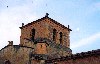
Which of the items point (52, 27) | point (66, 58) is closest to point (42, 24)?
point (52, 27)

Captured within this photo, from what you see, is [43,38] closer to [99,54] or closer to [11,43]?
[11,43]

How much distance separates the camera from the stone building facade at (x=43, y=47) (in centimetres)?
2477

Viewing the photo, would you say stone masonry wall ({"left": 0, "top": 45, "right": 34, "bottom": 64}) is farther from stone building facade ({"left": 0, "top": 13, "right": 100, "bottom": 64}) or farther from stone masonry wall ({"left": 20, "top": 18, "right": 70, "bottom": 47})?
stone masonry wall ({"left": 20, "top": 18, "right": 70, "bottom": 47})

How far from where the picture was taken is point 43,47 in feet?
88.3

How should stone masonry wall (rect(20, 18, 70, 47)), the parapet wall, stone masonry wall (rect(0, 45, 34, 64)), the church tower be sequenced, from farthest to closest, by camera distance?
stone masonry wall (rect(20, 18, 70, 47)), the church tower, stone masonry wall (rect(0, 45, 34, 64)), the parapet wall

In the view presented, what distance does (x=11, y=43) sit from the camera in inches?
1089

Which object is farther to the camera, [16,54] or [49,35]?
[49,35]

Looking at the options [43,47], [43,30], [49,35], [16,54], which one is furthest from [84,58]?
[43,30]

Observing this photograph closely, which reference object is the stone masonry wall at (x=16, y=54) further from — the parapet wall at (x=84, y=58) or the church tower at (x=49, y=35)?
the parapet wall at (x=84, y=58)

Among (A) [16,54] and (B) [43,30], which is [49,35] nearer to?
(B) [43,30]

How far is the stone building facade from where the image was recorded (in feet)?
81.3

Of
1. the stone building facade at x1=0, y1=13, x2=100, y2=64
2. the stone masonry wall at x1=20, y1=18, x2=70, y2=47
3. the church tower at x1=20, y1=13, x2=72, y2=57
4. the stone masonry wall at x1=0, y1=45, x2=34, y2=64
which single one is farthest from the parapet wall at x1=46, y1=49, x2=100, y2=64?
the stone masonry wall at x1=20, y1=18, x2=70, y2=47

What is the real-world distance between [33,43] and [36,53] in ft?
5.18

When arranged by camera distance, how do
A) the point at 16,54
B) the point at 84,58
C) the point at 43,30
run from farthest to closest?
1. the point at 43,30
2. the point at 16,54
3. the point at 84,58
